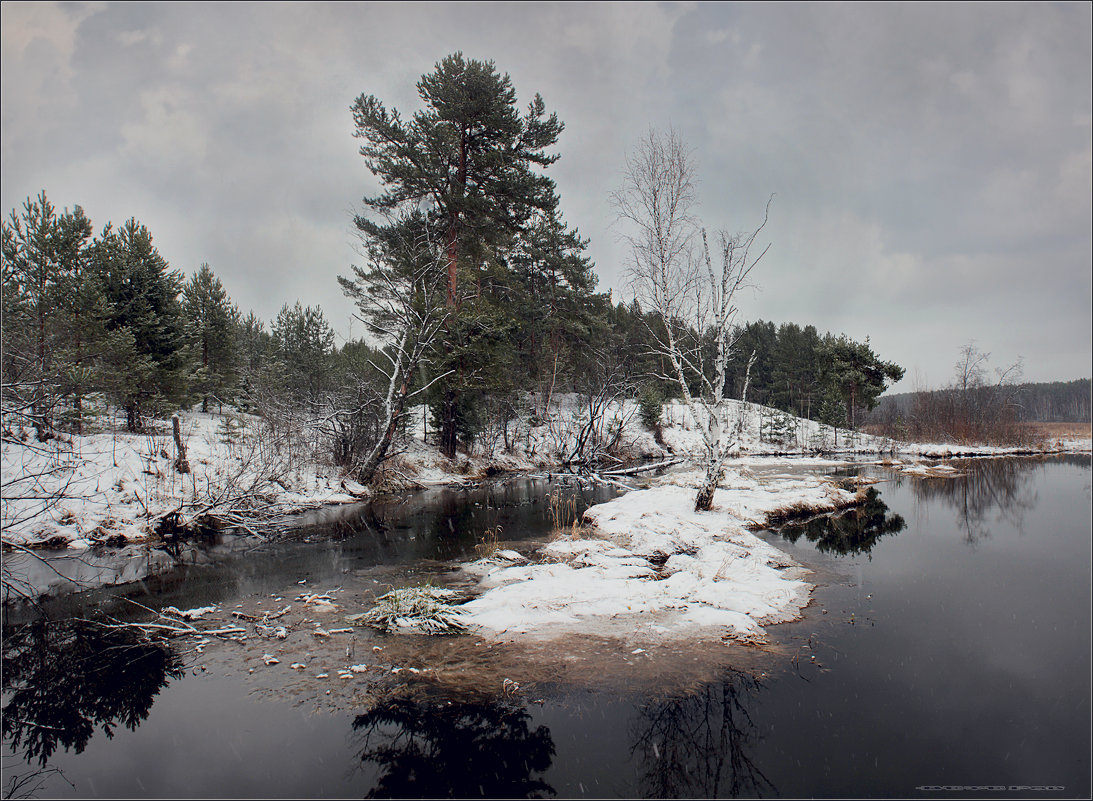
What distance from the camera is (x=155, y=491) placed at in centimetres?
1382

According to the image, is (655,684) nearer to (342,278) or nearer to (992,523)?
(992,523)

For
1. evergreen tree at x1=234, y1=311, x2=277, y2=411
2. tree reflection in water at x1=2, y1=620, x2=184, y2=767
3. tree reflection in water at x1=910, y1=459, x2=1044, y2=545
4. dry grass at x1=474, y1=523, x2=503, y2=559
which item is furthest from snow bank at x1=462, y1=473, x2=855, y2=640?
evergreen tree at x1=234, y1=311, x2=277, y2=411

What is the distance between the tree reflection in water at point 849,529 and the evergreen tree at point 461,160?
14.5 metres

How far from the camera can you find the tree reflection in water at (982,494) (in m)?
15.0

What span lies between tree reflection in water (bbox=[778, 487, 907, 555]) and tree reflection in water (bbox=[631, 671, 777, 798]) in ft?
24.2

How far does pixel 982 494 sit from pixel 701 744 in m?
21.0

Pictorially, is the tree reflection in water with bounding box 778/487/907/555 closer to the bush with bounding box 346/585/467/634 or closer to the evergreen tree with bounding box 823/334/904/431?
the bush with bounding box 346/585/467/634

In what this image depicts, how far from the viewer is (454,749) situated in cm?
455

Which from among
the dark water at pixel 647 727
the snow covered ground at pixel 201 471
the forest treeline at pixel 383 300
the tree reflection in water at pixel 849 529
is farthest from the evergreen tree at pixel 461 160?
the dark water at pixel 647 727

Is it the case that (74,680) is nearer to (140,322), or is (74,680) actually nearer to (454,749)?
(454,749)

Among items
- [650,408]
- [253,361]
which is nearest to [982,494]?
[650,408]

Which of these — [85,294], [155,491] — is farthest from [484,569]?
[85,294]

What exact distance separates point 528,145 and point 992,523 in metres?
21.7

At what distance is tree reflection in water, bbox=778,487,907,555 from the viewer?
11.9 m
